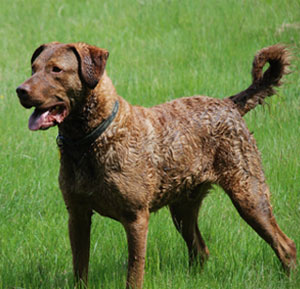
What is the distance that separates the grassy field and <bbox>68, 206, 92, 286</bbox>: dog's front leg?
186 mm

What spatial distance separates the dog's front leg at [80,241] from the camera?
4.87 m

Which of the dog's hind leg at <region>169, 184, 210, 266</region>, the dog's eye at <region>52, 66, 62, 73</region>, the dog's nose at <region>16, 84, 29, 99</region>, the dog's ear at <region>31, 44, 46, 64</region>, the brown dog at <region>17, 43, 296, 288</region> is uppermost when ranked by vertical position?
the dog's ear at <region>31, 44, 46, 64</region>

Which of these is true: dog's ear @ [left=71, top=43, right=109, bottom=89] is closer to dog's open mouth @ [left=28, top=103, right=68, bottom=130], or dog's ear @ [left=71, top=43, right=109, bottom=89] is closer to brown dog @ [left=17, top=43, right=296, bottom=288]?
brown dog @ [left=17, top=43, right=296, bottom=288]

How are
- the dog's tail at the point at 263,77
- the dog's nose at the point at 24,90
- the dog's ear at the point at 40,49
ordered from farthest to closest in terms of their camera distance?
1. the dog's tail at the point at 263,77
2. the dog's ear at the point at 40,49
3. the dog's nose at the point at 24,90

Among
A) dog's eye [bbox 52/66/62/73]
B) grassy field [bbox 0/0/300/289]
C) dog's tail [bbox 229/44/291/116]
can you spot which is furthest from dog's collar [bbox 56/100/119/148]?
dog's tail [bbox 229/44/291/116]

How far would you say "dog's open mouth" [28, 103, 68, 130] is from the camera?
435 cm

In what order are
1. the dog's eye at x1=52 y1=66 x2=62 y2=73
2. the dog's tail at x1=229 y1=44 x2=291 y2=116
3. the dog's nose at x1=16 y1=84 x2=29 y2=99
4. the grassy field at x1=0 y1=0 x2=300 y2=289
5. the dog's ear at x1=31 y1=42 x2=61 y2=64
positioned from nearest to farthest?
1. the dog's nose at x1=16 y1=84 x2=29 y2=99
2. the dog's eye at x1=52 y1=66 x2=62 y2=73
3. the dog's ear at x1=31 y1=42 x2=61 y2=64
4. the grassy field at x1=0 y1=0 x2=300 y2=289
5. the dog's tail at x1=229 y1=44 x2=291 y2=116

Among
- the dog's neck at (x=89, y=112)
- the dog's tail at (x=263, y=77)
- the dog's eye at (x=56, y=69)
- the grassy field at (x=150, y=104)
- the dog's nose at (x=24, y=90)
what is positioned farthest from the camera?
the dog's tail at (x=263, y=77)

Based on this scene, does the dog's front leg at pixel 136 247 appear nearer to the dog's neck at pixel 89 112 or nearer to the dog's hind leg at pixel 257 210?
the dog's neck at pixel 89 112

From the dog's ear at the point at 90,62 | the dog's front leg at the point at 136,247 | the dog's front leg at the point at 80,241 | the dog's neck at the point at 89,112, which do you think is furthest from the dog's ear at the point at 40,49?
the dog's front leg at the point at 136,247

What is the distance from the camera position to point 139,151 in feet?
15.7

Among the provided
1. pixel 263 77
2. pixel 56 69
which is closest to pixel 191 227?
pixel 263 77

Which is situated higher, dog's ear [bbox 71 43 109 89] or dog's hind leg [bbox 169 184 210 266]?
dog's ear [bbox 71 43 109 89]

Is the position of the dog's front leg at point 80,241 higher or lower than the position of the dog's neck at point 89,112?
lower
